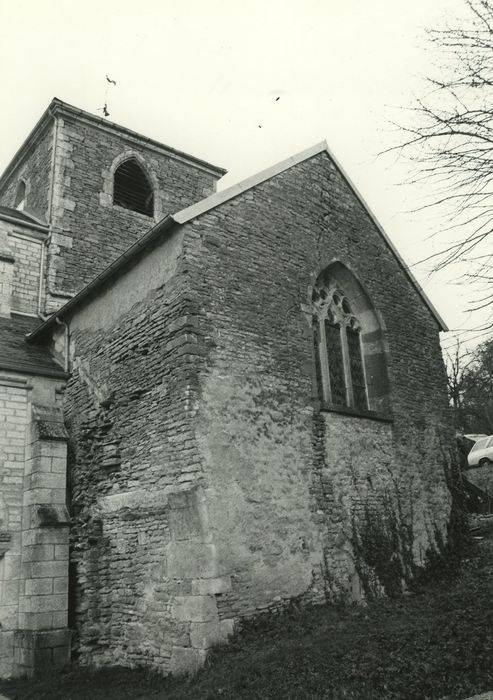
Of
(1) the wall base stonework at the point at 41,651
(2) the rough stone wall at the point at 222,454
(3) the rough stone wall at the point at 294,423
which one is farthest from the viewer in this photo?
(1) the wall base stonework at the point at 41,651

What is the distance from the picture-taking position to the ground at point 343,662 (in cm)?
561

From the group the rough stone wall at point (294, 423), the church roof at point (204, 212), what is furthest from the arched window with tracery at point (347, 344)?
the church roof at point (204, 212)

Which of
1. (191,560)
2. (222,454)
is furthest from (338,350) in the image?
(191,560)

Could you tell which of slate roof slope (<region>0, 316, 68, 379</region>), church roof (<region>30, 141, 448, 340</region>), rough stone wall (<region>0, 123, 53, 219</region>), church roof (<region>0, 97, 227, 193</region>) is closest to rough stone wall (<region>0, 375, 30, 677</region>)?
slate roof slope (<region>0, 316, 68, 379</region>)

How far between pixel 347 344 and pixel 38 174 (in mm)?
9711

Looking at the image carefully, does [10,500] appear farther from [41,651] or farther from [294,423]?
[294,423]

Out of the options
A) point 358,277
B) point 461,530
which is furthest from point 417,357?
point 461,530

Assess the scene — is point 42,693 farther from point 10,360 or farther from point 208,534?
point 10,360

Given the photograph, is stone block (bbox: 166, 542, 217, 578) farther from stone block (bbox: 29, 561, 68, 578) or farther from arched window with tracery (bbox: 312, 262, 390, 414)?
arched window with tracery (bbox: 312, 262, 390, 414)

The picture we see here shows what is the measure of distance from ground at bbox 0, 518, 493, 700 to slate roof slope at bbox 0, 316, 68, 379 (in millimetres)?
4738

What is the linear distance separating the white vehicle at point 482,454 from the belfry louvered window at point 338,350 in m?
11.5

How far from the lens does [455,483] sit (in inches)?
463

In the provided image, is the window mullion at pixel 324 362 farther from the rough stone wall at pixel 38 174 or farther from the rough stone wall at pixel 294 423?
the rough stone wall at pixel 38 174

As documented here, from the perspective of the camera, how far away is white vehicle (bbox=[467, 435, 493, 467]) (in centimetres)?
2080
